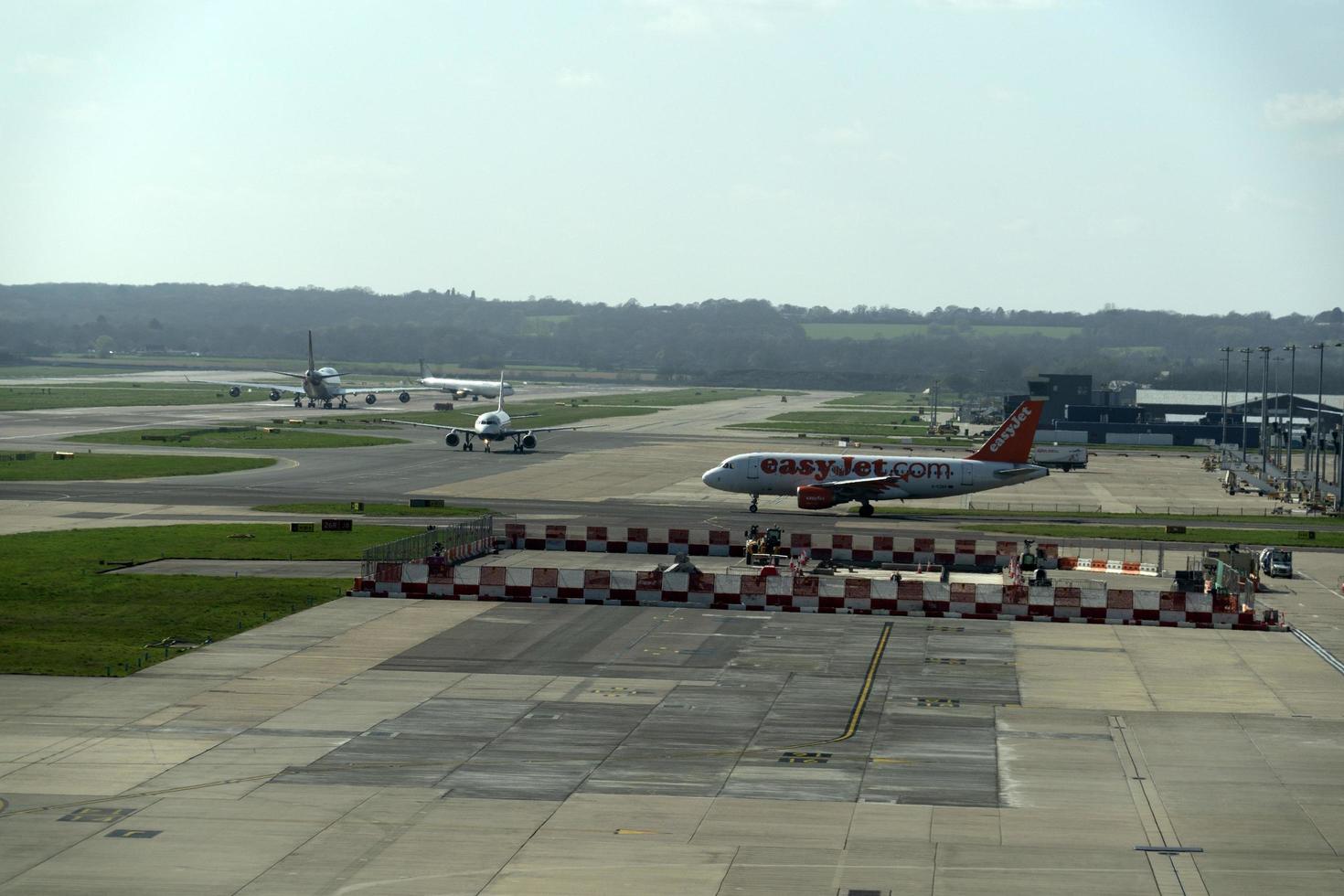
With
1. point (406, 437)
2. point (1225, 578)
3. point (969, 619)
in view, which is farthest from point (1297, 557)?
point (406, 437)

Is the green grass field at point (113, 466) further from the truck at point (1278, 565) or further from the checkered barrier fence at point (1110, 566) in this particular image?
the truck at point (1278, 565)

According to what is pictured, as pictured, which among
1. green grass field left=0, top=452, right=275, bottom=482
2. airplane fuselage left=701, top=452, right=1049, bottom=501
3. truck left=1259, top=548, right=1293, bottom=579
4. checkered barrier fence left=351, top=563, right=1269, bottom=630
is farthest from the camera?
green grass field left=0, top=452, right=275, bottom=482

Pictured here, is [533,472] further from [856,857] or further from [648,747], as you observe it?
[856,857]

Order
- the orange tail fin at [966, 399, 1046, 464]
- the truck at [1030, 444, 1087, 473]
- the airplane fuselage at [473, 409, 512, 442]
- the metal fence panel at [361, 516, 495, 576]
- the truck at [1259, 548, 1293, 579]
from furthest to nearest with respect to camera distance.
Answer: the truck at [1030, 444, 1087, 473]
the airplane fuselage at [473, 409, 512, 442]
the orange tail fin at [966, 399, 1046, 464]
the truck at [1259, 548, 1293, 579]
the metal fence panel at [361, 516, 495, 576]

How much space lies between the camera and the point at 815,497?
325 ft

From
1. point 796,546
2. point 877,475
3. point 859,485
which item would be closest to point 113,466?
point 859,485

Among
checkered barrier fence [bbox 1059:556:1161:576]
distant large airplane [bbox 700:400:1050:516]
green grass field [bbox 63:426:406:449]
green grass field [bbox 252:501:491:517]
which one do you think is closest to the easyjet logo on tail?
distant large airplane [bbox 700:400:1050:516]

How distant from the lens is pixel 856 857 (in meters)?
32.5

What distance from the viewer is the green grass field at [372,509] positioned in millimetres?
96312

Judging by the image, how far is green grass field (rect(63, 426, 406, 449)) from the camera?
→ 150000 millimetres

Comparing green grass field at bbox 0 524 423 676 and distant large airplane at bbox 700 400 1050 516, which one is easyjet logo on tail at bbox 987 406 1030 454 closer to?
distant large airplane at bbox 700 400 1050 516

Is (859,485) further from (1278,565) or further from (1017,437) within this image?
(1278,565)

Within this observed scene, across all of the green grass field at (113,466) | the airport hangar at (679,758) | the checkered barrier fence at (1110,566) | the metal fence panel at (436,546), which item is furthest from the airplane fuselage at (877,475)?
the green grass field at (113,466)

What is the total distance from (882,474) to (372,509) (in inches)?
1335
